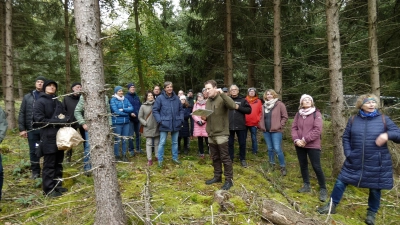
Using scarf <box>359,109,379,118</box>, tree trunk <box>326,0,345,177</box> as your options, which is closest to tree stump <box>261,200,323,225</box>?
scarf <box>359,109,379,118</box>

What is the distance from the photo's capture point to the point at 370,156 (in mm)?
4016

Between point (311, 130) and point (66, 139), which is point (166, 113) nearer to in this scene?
point (66, 139)

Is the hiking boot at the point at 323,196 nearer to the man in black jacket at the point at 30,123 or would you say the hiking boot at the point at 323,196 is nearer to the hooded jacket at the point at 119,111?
the hooded jacket at the point at 119,111

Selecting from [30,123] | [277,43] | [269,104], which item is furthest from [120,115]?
[277,43]

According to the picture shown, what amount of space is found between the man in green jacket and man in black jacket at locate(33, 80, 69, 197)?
8.51 feet

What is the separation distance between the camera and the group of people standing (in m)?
4.04

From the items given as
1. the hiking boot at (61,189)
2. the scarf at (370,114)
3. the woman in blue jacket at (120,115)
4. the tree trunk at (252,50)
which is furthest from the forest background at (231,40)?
the hiking boot at (61,189)

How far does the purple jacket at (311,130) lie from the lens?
16.2ft

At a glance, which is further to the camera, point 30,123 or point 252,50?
point 252,50

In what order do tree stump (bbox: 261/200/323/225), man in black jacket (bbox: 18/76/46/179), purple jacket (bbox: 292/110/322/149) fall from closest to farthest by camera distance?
tree stump (bbox: 261/200/323/225) → purple jacket (bbox: 292/110/322/149) → man in black jacket (bbox: 18/76/46/179)

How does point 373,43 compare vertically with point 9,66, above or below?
below

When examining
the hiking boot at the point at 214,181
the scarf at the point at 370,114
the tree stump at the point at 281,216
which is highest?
the scarf at the point at 370,114

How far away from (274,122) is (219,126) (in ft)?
5.87

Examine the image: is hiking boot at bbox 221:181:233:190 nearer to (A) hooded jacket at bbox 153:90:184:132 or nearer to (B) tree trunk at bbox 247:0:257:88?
(A) hooded jacket at bbox 153:90:184:132
